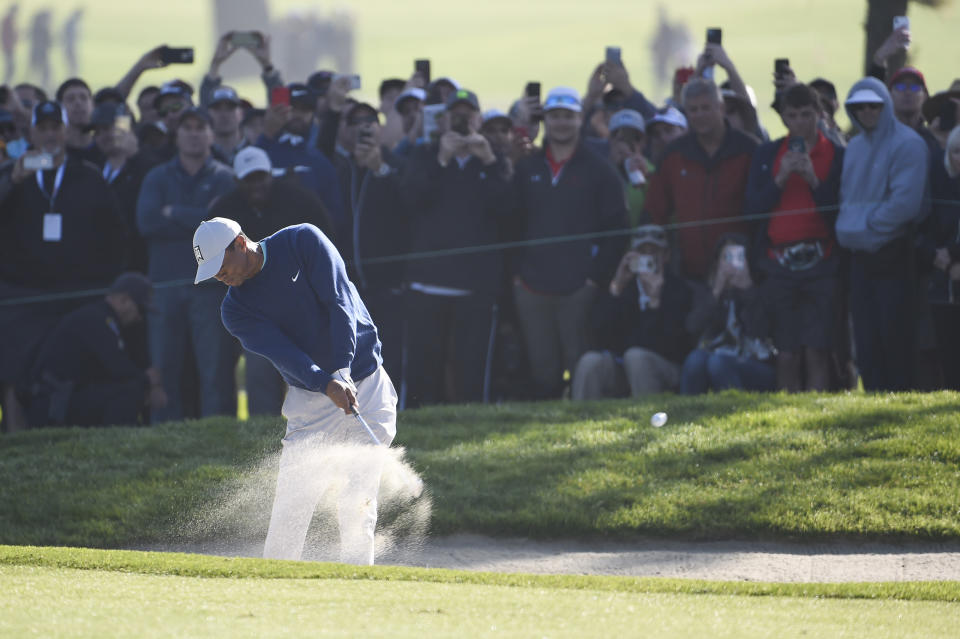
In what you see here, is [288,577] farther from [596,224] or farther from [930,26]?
[930,26]

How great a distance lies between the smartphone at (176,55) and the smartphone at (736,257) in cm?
605

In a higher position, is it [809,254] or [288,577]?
[809,254]

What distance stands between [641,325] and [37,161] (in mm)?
5231

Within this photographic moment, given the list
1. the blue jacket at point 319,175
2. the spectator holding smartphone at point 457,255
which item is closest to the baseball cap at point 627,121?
the spectator holding smartphone at point 457,255

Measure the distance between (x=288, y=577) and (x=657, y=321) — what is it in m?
5.40

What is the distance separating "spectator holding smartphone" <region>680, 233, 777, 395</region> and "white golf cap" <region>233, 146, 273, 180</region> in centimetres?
372

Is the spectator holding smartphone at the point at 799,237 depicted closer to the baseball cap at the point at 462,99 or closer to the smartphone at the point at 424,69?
the baseball cap at the point at 462,99

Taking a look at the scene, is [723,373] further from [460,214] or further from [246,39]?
[246,39]

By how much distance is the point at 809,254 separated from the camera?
1090 centimetres

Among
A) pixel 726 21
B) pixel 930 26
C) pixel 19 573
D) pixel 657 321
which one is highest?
pixel 726 21

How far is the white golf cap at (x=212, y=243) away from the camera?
677cm

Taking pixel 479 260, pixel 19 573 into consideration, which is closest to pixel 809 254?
pixel 479 260

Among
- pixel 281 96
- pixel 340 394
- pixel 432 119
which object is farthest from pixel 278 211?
pixel 340 394

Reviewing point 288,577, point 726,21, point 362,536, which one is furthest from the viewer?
point 726,21
